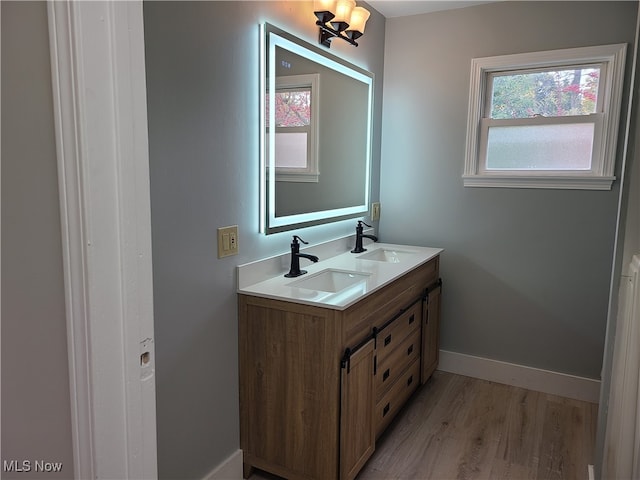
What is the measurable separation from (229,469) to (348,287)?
921mm

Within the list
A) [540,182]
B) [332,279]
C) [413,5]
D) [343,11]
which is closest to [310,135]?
[343,11]

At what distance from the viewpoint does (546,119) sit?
2.71 metres

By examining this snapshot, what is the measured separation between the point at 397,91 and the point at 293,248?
1.53 m

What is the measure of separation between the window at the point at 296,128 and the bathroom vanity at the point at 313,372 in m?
0.52

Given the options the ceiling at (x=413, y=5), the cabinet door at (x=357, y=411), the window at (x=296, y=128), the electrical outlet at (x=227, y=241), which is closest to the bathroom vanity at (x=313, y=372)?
the cabinet door at (x=357, y=411)

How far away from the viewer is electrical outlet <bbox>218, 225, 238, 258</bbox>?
180cm

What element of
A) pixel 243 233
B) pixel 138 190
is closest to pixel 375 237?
pixel 243 233

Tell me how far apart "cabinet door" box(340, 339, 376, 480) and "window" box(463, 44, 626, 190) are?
152cm

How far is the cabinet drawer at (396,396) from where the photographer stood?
2.18 meters

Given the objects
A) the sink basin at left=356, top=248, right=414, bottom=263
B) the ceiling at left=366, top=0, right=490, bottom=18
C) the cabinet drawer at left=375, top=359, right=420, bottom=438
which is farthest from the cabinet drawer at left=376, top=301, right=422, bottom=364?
the ceiling at left=366, top=0, right=490, bottom=18

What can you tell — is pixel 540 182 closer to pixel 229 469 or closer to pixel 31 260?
pixel 229 469

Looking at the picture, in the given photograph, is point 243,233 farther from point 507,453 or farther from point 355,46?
point 507,453

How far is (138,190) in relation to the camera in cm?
85

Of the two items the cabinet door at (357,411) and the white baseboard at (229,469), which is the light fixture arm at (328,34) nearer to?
the cabinet door at (357,411)
